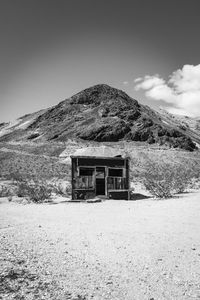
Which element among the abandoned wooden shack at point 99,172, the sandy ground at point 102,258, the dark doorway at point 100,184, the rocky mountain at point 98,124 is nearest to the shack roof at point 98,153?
the abandoned wooden shack at point 99,172

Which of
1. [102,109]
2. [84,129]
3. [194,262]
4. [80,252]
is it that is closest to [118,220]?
[80,252]

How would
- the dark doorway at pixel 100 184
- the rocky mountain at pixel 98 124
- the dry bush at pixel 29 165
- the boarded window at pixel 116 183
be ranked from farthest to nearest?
the rocky mountain at pixel 98 124 → the dry bush at pixel 29 165 → the dark doorway at pixel 100 184 → the boarded window at pixel 116 183

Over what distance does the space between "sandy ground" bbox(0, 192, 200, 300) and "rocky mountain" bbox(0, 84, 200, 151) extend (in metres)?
65.4

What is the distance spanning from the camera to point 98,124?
3091 inches

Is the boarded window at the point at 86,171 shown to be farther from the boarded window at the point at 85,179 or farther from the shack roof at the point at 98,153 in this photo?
the shack roof at the point at 98,153

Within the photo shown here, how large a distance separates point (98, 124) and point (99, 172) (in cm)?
6113

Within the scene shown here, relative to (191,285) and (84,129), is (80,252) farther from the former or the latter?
(84,129)

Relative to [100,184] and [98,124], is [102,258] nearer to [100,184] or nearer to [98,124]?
[100,184]

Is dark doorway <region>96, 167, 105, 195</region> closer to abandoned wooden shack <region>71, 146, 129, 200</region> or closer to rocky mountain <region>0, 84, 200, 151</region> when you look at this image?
abandoned wooden shack <region>71, 146, 129, 200</region>

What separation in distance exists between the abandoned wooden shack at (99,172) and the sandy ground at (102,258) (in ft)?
21.8

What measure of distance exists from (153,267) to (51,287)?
6.58 feet

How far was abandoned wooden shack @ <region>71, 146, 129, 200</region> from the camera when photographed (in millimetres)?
17250

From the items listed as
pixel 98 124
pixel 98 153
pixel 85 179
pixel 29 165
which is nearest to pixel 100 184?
pixel 85 179

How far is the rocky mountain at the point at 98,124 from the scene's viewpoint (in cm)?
7544
